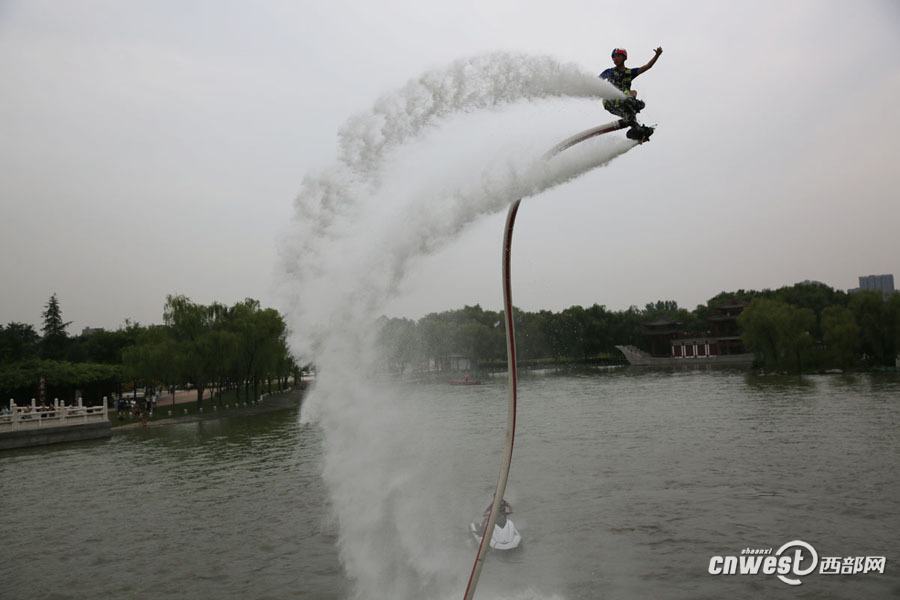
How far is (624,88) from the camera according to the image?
7125 millimetres

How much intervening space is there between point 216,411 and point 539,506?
4241cm

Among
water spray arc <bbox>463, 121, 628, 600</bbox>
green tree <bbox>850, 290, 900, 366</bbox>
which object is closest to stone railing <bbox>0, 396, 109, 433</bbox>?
water spray arc <bbox>463, 121, 628, 600</bbox>

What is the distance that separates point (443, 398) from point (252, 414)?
1763cm

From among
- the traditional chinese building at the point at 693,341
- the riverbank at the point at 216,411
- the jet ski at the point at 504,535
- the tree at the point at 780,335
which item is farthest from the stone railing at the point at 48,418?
the traditional chinese building at the point at 693,341

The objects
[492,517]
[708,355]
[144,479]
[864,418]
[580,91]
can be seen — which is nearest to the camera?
[492,517]

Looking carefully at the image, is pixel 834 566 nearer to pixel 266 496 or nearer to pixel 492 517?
pixel 492 517

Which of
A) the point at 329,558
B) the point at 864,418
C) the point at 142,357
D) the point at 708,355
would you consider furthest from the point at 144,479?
the point at 708,355

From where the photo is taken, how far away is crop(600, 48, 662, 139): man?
6945 mm

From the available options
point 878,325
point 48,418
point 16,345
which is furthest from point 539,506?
point 16,345

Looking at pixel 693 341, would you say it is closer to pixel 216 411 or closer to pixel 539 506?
pixel 216 411

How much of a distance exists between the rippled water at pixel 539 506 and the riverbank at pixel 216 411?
850 cm

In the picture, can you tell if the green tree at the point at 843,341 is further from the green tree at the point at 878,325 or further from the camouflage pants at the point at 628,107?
the camouflage pants at the point at 628,107

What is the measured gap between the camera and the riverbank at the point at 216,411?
47.0m

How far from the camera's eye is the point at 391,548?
1280cm
